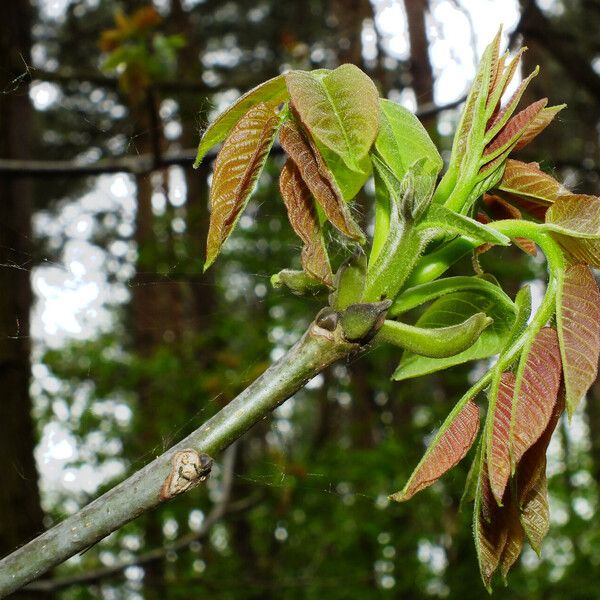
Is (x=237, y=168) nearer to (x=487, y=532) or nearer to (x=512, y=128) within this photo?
(x=512, y=128)

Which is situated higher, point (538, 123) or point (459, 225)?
point (538, 123)

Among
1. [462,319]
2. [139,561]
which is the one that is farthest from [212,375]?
[462,319]

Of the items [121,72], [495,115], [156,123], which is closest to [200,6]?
[121,72]

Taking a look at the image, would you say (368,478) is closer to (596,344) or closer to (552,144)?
(596,344)

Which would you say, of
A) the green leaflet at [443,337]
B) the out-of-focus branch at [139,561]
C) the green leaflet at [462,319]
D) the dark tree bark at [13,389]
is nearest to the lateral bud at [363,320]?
the green leaflet at [443,337]

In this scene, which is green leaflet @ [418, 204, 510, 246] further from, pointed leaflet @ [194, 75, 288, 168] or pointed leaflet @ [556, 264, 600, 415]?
pointed leaflet @ [194, 75, 288, 168]

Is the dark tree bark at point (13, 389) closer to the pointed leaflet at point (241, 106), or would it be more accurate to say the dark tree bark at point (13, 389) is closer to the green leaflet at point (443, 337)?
the pointed leaflet at point (241, 106)

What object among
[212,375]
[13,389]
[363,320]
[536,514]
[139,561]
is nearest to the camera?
[363,320]

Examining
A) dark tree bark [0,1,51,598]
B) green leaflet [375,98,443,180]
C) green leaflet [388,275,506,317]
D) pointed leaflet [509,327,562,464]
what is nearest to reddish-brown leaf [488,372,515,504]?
pointed leaflet [509,327,562,464]
